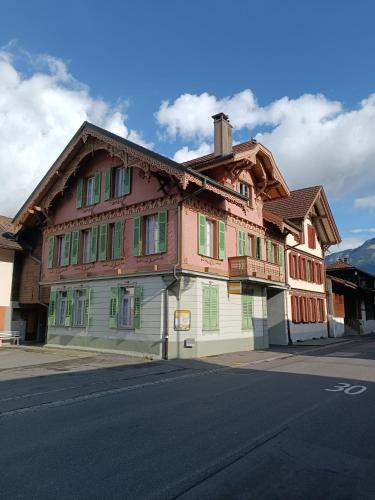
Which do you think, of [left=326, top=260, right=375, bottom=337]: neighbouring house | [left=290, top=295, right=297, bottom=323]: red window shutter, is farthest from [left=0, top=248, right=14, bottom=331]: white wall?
[left=326, top=260, right=375, bottom=337]: neighbouring house

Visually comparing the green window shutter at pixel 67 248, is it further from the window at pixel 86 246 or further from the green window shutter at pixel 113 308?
the green window shutter at pixel 113 308

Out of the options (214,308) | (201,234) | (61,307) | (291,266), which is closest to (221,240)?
(201,234)

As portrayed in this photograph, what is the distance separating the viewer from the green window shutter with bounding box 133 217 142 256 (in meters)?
18.8

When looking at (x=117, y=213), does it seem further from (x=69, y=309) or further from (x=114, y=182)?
(x=69, y=309)

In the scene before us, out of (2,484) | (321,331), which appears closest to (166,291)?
(2,484)

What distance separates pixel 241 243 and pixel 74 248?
870cm

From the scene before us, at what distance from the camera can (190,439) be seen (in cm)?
571

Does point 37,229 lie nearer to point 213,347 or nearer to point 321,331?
point 213,347

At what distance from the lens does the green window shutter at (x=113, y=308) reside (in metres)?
19.0

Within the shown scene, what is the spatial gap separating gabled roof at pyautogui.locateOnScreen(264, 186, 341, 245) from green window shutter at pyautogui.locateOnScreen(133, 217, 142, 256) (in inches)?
467

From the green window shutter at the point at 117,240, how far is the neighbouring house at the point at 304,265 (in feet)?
33.8

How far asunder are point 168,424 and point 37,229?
2202 centimetres

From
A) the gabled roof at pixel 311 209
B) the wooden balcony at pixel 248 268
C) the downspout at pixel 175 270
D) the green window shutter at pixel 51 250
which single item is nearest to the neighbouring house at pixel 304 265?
the gabled roof at pixel 311 209

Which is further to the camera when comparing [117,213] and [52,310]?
[52,310]
